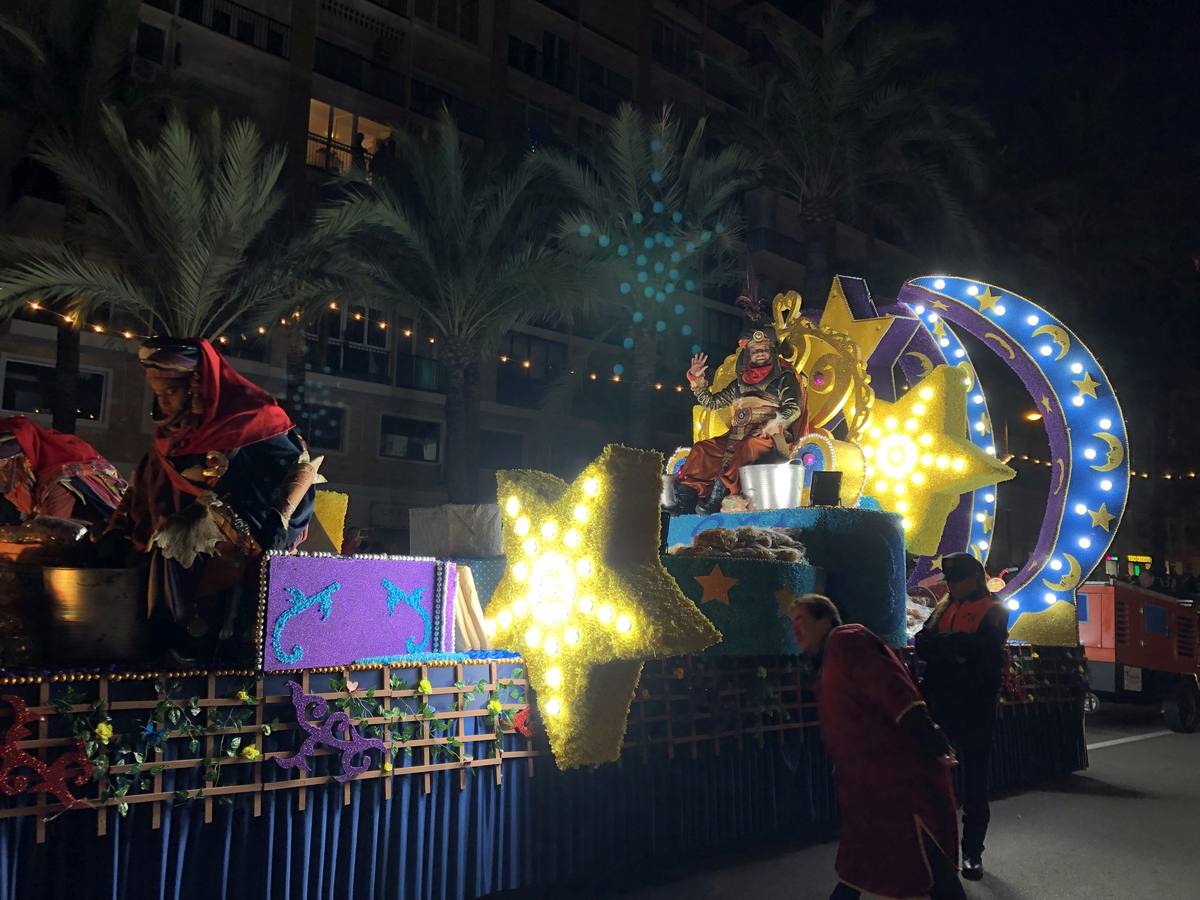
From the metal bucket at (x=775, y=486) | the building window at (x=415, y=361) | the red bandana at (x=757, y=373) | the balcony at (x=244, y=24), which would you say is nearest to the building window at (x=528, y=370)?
the building window at (x=415, y=361)

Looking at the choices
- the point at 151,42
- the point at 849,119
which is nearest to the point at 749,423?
the point at 849,119

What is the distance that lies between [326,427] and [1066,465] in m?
20.5

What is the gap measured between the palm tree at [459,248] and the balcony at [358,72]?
10593mm

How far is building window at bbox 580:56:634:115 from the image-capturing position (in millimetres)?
32906

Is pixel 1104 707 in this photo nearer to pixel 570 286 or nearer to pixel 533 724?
pixel 570 286

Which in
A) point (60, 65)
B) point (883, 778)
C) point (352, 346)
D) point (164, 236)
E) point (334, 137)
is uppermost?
point (334, 137)

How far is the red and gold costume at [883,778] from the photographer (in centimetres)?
405

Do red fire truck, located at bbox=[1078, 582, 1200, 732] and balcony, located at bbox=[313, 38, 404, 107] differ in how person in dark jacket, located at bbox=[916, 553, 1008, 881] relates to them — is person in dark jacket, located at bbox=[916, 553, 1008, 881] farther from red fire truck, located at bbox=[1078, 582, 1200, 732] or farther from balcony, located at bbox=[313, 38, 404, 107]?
balcony, located at bbox=[313, 38, 404, 107]

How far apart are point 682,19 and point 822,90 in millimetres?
17644

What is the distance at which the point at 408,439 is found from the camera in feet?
92.1

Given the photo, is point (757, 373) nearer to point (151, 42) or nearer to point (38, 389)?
point (38, 389)

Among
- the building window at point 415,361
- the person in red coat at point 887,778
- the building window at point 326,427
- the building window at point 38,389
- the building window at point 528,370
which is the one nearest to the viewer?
the person in red coat at point 887,778

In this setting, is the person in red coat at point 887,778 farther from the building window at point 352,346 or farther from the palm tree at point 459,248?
the building window at point 352,346

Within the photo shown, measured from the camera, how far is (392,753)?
4613 mm
